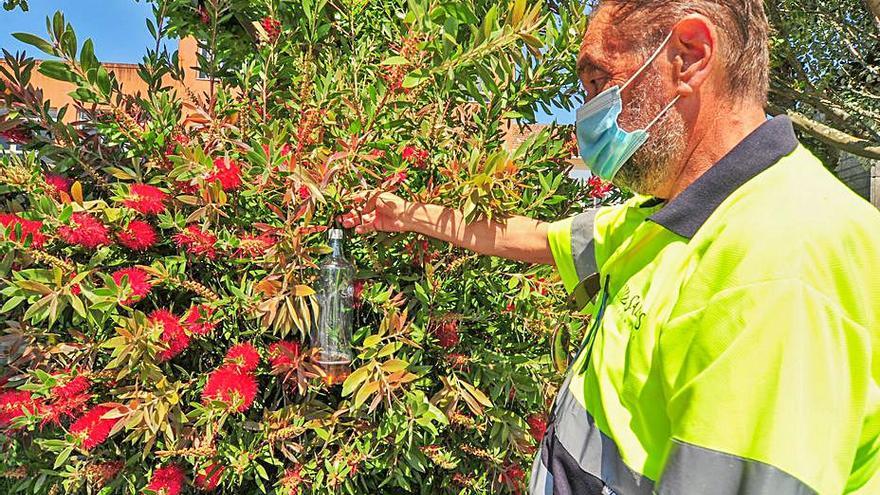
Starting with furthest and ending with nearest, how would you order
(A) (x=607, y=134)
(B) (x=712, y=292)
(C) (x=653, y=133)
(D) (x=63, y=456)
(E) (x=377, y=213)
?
(E) (x=377, y=213)
(D) (x=63, y=456)
(A) (x=607, y=134)
(C) (x=653, y=133)
(B) (x=712, y=292)

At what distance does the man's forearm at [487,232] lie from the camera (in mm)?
1741

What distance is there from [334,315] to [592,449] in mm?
800

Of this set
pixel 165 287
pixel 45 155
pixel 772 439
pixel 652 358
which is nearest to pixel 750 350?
pixel 772 439

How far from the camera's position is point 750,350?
2.81 ft

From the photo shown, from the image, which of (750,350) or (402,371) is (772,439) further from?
(402,371)

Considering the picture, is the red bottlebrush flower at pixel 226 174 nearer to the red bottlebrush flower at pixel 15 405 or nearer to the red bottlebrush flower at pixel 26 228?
the red bottlebrush flower at pixel 26 228

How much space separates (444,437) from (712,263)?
1.22 meters

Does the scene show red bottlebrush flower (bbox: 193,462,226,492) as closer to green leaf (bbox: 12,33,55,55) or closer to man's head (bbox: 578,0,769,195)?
green leaf (bbox: 12,33,55,55)

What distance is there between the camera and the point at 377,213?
5.77ft

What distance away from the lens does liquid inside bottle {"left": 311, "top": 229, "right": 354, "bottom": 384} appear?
1.71 m

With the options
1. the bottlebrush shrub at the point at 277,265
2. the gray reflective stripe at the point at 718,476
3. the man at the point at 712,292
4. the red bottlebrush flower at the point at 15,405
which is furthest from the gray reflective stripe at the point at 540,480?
the red bottlebrush flower at the point at 15,405

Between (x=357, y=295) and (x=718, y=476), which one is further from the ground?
(x=357, y=295)

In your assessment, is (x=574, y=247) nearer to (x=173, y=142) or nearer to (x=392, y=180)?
(x=392, y=180)

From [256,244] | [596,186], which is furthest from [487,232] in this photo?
[256,244]
